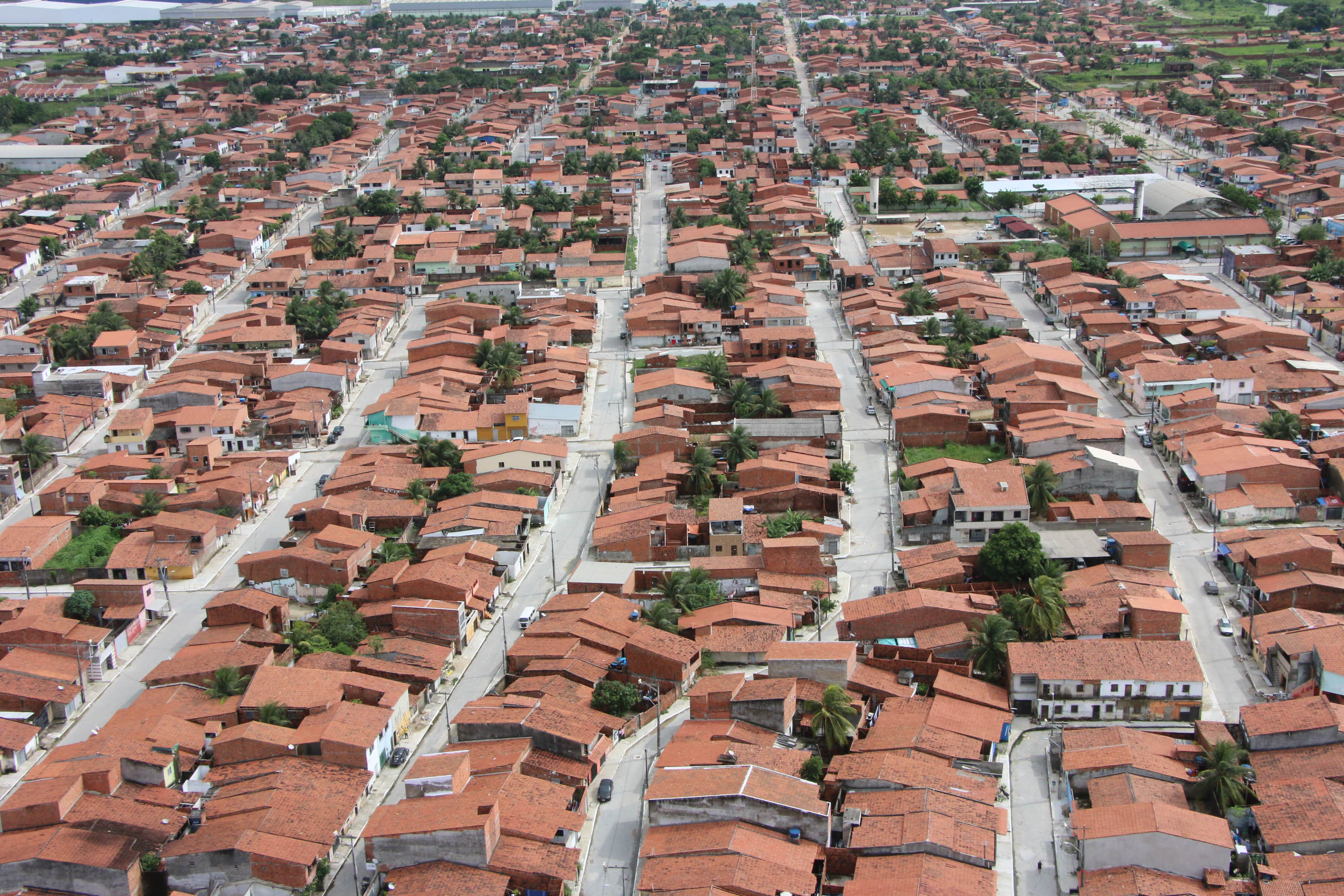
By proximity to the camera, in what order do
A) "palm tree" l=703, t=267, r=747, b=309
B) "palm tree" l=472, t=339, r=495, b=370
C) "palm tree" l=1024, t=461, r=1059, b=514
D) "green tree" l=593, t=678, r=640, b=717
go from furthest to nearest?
1. "palm tree" l=703, t=267, r=747, b=309
2. "palm tree" l=472, t=339, r=495, b=370
3. "palm tree" l=1024, t=461, r=1059, b=514
4. "green tree" l=593, t=678, r=640, b=717

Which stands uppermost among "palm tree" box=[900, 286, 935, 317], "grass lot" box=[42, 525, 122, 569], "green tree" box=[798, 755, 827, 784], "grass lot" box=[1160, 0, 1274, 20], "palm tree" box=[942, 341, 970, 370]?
"green tree" box=[798, 755, 827, 784]

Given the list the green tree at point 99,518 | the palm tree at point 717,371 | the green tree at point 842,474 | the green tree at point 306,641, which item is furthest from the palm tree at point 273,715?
the palm tree at point 717,371

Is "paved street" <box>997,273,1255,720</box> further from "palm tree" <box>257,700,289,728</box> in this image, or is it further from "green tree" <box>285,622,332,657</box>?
"green tree" <box>285,622,332,657</box>

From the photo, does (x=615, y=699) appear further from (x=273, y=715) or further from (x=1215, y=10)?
(x=1215, y=10)

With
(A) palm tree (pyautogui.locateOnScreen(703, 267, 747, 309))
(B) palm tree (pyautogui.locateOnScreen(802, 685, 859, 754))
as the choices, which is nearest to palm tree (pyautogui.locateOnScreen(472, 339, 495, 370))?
(A) palm tree (pyautogui.locateOnScreen(703, 267, 747, 309))

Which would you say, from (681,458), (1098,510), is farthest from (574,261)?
(1098,510)

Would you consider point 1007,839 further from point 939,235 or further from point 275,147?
point 275,147

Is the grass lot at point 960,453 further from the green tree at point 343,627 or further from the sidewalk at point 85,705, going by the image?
the sidewalk at point 85,705
